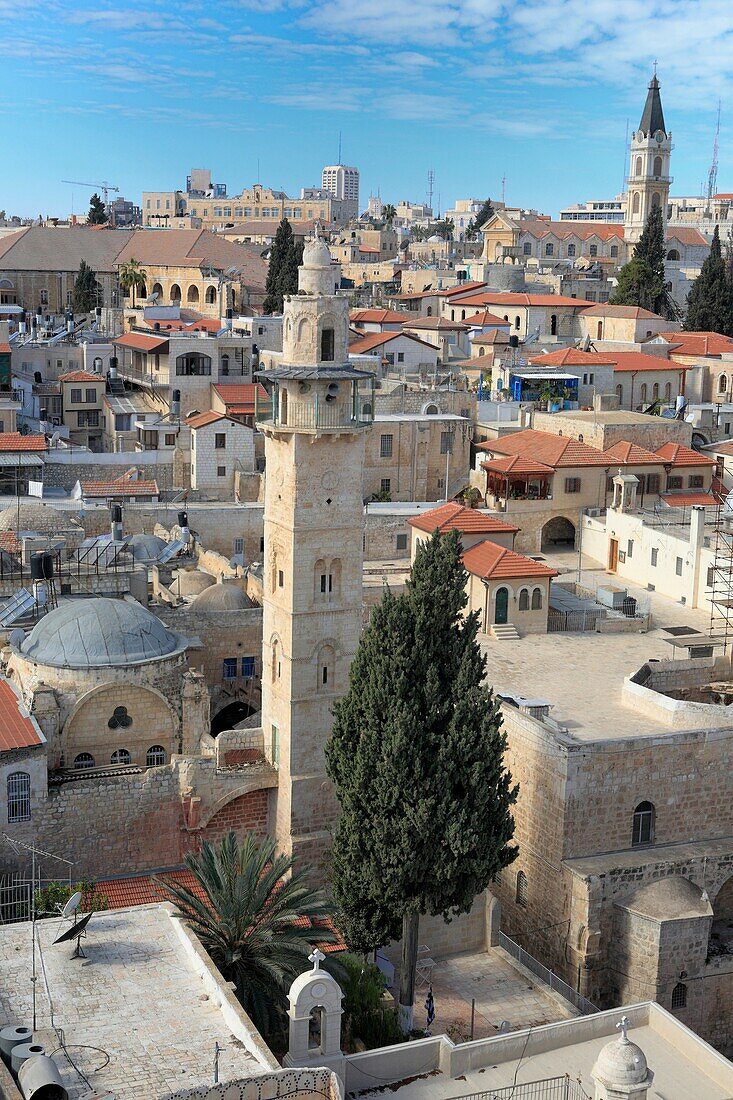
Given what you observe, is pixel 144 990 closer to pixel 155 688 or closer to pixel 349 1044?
pixel 349 1044

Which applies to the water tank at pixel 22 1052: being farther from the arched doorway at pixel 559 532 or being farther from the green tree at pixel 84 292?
the green tree at pixel 84 292

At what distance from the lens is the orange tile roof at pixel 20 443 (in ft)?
156

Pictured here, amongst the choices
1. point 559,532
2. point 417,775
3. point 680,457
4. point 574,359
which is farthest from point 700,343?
point 417,775

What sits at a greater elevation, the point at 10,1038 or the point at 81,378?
the point at 81,378

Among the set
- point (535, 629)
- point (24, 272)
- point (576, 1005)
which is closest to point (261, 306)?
point (24, 272)

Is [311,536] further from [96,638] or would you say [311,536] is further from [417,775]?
[417,775]

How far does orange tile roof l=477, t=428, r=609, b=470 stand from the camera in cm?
4562

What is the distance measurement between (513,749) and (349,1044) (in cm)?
692

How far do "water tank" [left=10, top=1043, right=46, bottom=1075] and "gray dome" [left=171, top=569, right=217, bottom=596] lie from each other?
20204 mm

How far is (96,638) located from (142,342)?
3582 centimetres

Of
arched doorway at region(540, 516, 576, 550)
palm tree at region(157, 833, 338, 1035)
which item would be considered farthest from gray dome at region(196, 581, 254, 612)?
arched doorway at region(540, 516, 576, 550)

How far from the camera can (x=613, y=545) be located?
41531mm

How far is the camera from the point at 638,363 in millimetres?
61719

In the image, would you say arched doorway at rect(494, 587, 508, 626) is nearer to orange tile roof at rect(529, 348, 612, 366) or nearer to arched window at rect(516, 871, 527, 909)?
arched window at rect(516, 871, 527, 909)
